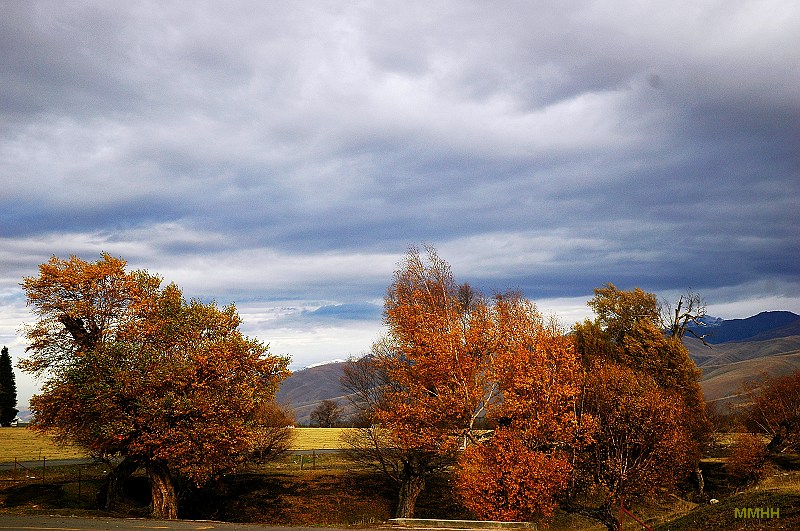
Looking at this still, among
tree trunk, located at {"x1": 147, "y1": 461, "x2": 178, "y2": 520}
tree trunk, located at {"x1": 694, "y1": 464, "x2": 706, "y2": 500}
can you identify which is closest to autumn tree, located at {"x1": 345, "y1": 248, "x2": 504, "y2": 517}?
tree trunk, located at {"x1": 147, "y1": 461, "x2": 178, "y2": 520}

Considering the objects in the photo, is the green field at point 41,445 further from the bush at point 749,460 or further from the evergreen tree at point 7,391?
the bush at point 749,460

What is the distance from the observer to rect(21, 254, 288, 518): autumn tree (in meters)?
38.3

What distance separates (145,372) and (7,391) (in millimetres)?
105286

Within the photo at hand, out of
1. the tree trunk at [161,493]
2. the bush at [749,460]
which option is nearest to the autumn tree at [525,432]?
the tree trunk at [161,493]

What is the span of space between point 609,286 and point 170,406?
47.2 meters

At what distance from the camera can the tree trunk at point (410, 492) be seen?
165ft

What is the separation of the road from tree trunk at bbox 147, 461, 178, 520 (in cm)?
990

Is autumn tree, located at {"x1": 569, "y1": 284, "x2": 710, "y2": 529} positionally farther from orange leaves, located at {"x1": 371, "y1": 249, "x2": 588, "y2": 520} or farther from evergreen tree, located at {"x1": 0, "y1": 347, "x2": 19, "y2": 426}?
evergreen tree, located at {"x1": 0, "y1": 347, "x2": 19, "y2": 426}

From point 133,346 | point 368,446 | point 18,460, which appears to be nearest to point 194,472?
point 133,346

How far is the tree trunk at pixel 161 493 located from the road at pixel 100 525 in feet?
32.5

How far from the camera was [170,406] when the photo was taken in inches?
1501

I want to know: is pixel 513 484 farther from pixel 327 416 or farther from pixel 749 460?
pixel 327 416

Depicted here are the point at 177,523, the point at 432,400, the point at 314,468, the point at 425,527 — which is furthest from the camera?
the point at 314,468

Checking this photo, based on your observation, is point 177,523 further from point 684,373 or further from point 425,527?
point 684,373
